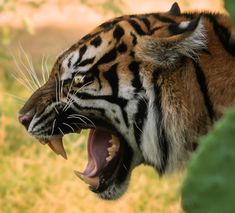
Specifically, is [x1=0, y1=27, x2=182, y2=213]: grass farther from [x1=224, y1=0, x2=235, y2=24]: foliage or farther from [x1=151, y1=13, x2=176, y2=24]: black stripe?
[x1=224, y1=0, x2=235, y2=24]: foliage

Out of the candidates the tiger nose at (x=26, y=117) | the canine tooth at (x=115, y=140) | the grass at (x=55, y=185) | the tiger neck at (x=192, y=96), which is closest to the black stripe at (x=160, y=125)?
the tiger neck at (x=192, y=96)

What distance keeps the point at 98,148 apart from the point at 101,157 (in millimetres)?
34

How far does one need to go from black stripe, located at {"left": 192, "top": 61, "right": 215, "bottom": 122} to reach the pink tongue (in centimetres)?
54

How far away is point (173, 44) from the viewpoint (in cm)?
247

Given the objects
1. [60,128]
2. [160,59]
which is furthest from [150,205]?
[160,59]

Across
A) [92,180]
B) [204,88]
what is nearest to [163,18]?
[204,88]

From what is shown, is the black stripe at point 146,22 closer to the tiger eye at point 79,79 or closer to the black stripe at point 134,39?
the black stripe at point 134,39

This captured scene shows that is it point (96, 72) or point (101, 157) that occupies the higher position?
point (96, 72)

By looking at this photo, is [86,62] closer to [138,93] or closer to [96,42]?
[96,42]

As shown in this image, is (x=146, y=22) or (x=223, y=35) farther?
(x=146, y=22)

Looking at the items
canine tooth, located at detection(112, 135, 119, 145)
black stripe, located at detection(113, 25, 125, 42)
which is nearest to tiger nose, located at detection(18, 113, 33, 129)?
canine tooth, located at detection(112, 135, 119, 145)

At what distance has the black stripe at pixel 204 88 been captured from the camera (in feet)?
8.00

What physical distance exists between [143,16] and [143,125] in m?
0.40

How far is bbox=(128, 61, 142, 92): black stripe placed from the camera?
2.56 meters
